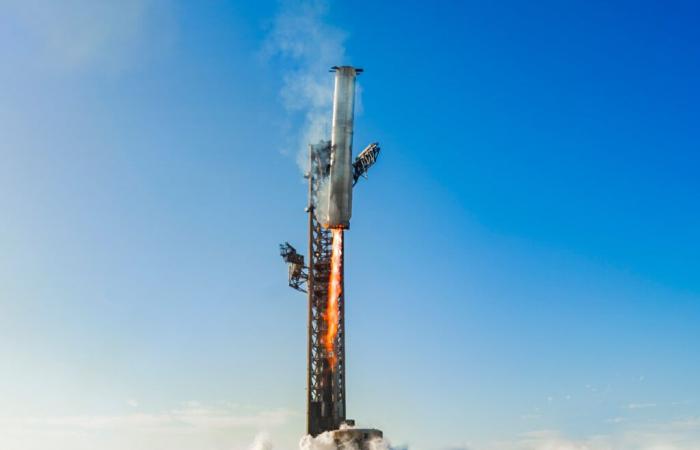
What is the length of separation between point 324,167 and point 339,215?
7074 millimetres

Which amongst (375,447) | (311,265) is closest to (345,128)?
(311,265)

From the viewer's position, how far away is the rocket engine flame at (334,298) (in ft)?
268

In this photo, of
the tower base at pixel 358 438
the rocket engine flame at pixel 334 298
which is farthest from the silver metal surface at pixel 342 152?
the tower base at pixel 358 438

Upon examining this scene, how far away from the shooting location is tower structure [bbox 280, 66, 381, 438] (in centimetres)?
8019

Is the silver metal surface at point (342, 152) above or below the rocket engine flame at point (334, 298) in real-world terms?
above

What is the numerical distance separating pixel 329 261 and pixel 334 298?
4323 millimetres

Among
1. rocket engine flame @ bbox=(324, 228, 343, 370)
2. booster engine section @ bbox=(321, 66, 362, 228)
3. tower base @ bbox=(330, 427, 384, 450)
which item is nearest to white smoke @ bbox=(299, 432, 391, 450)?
tower base @ bbox=(330, 427, 384, 450)

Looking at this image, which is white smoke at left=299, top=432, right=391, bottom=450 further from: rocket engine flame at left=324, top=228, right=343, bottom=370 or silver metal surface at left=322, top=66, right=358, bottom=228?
silver metal surface at left=322, top=66, right=358, bottom=228

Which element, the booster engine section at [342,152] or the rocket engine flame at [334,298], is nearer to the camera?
the booster engine section at [342,152]

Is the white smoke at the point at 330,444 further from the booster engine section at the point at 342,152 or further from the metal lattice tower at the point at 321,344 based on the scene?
the booster engine section at the point at 342,152

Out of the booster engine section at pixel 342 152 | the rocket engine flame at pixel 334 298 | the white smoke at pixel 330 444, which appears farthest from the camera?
the rocket engine flame at pixel 334 298

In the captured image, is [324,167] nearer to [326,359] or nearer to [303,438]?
[326,359]

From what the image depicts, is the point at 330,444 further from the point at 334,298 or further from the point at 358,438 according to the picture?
the point at 334,298

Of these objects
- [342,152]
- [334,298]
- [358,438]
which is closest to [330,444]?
[358,438]
